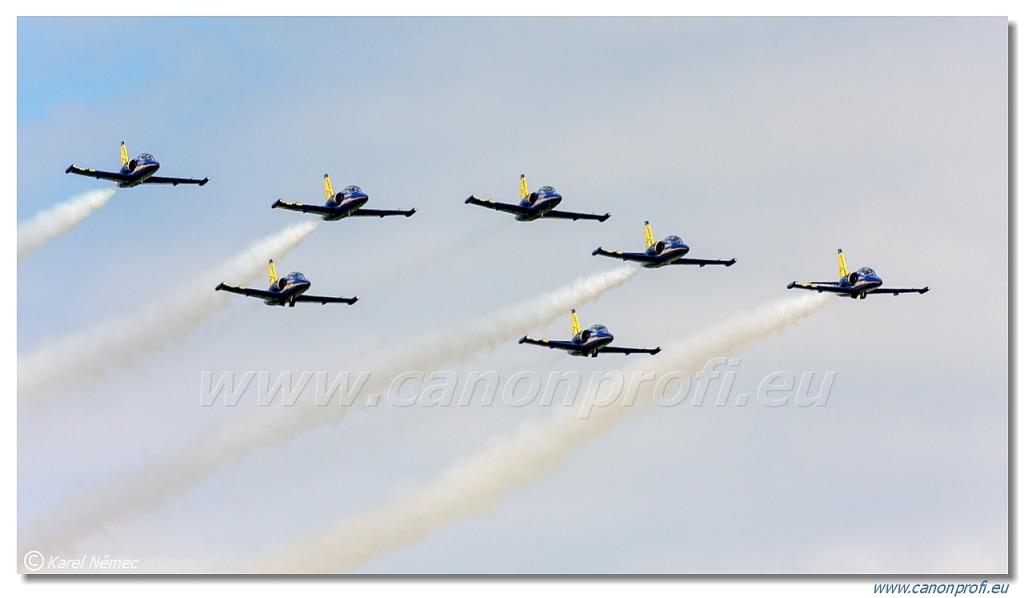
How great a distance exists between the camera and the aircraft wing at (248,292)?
6678 inches

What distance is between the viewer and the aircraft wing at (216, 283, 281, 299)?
557 feet

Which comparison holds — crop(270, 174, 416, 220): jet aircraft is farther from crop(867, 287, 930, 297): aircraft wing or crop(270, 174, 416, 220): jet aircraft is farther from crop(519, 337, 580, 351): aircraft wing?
crop(867, 287, 930, 297): aircraft wing

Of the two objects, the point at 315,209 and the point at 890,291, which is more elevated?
the point at 315,209

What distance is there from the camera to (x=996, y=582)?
16012cm

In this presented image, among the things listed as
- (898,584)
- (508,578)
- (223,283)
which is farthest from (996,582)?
(223,283)

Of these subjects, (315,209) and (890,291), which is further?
(890,291)

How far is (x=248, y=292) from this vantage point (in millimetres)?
170250

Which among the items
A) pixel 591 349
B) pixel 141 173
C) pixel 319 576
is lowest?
pixel 319 576

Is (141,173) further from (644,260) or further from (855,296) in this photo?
(855,296)

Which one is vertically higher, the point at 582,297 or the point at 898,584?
the point at 582,297

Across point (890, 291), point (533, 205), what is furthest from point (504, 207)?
point (890, 291)

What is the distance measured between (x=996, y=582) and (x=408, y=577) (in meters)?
34.2

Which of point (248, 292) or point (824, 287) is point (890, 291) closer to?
point (824, 287)

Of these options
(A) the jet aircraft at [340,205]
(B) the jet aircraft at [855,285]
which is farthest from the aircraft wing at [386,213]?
(B) the jet aircraft at [855,285]
